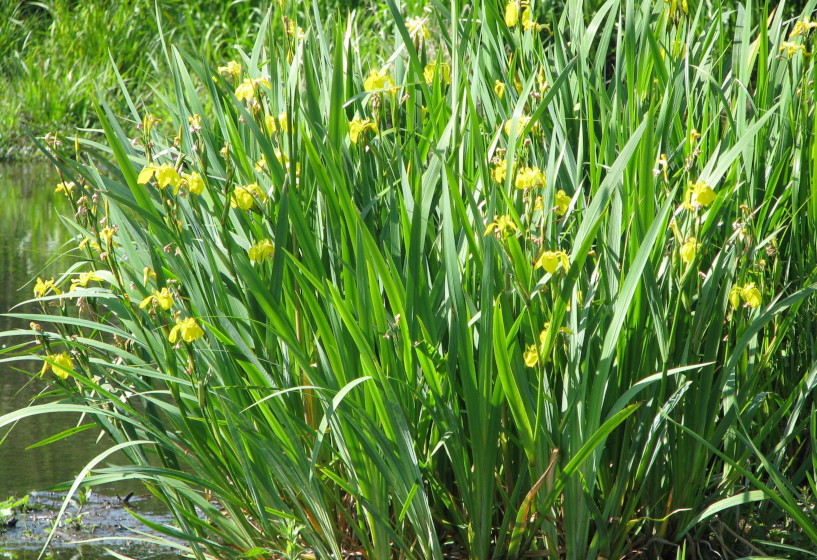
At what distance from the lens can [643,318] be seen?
1.56m

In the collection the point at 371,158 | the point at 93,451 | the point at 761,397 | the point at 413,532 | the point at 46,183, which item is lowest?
the point at 46,183

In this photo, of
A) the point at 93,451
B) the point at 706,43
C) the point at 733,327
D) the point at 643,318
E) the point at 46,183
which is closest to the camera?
the point at 643,318

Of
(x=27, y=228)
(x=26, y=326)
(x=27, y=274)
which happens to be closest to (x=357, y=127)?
(x=26, y=326)

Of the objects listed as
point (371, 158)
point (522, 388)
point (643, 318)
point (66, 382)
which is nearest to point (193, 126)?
point (371, 158)

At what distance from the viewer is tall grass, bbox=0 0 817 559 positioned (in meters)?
1.45

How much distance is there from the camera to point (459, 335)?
1455 mm

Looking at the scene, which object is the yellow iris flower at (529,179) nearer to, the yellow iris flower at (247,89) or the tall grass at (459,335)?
the tall grass at (459,335)

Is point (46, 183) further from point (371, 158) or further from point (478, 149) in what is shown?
point (478, 149)

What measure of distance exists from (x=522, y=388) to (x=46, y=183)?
764 centimetres

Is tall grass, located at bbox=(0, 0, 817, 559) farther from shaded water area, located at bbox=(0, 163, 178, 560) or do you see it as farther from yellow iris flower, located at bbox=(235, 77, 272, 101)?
Answer: shaded water area, located at bbox=(0, 163, 178, 560)

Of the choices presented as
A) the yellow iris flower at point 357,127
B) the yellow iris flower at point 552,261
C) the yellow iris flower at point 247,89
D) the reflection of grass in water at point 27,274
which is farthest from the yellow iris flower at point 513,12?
the reflection of grass in water at point 27,274

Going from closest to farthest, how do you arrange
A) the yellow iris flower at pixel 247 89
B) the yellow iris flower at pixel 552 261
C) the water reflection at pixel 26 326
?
the yellow iris flower at pixel 552 261 → the yellow iris flower at pixel 247 89 → the water reflection at pixel 26 326

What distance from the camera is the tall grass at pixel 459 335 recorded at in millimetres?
1445

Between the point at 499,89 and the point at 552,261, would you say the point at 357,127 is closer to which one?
the point at 499,89
